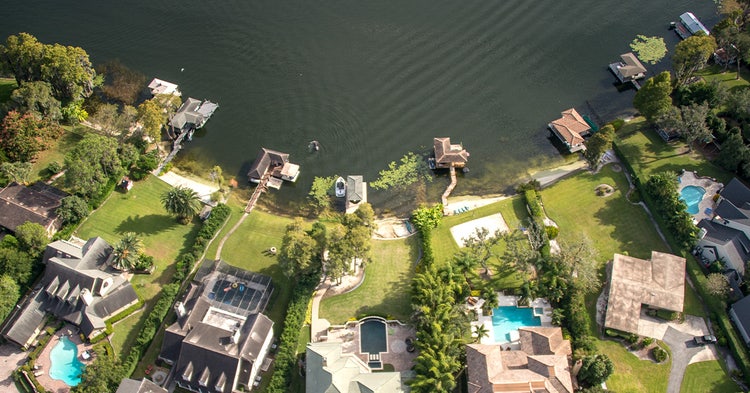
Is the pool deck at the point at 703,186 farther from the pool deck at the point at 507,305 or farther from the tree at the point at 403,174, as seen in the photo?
the tree at the point at 403,174

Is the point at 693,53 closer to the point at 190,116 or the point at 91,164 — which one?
the point at 190,116

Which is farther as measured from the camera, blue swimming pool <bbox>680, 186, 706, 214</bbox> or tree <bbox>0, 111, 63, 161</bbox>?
tree <bbox>0, 111, 63, 161</bbox>

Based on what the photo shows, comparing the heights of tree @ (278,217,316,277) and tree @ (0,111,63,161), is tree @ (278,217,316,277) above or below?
below

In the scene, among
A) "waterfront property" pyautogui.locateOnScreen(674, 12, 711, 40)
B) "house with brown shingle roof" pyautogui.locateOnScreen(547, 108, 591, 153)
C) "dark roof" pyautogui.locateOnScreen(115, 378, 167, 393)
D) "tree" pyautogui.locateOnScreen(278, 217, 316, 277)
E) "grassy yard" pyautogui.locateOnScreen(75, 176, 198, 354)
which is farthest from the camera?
"waterfront property" pyautogui.locateOnScreen(674, 12, 711, 40)

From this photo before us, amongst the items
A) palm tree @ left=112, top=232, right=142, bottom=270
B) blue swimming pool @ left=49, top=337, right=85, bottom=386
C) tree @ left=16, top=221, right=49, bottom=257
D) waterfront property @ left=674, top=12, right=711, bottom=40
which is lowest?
blue swimming pool @ left=49, top=337, right=85, bottom=386

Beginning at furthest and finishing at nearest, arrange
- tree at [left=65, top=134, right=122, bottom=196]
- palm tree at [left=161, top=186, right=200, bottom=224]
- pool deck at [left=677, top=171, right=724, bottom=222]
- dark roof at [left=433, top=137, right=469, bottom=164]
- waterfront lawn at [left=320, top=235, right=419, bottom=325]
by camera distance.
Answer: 1. dark roof at [left=433, top=137, right=469, bottom=164]
2. tree at [left=65, top=134, right=122, bottom=196]
3. palm tree at [left=161, top=186, right=200, bottom=224]
4. pool deck at [left=677, top=171, right=724, bottom=222]
5. waterfront lawn at [left=320, top=235, right=419, bottom=325]

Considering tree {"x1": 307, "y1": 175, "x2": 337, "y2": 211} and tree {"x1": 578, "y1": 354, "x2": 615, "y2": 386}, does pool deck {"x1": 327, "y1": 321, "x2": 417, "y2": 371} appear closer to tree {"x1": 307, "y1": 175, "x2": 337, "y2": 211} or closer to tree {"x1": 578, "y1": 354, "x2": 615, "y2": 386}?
tree {"x1": 578, "y1": 354, "x2": 615, "y2": 386}

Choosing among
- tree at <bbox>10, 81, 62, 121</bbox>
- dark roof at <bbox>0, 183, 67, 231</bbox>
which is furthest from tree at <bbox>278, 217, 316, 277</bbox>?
tree at <bbox>10, 81, 62, 121</bbox>
